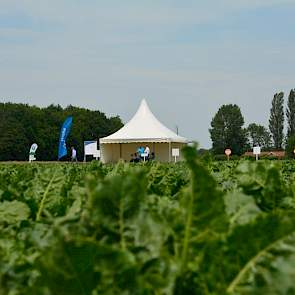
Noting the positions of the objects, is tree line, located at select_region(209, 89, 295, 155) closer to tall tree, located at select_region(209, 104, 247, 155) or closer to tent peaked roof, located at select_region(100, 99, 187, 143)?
tall tree, located at select_region(209, 104, 247, 155)

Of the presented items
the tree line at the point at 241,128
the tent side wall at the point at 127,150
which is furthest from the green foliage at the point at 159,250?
the tree line at the point at 241,128

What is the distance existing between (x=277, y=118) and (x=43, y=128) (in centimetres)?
3117

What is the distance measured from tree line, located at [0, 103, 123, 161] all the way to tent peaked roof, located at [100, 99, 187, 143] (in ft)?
108

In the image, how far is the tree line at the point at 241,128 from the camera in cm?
9181

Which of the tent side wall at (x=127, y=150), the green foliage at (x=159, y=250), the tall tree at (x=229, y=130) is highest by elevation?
the tall tree at (x=229, y=130)

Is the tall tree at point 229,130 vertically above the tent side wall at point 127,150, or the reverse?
the tall tree at point 229,130

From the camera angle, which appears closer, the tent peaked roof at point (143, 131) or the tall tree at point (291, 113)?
the tent peaked roof at point (143, 131)

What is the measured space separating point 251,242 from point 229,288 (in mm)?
67

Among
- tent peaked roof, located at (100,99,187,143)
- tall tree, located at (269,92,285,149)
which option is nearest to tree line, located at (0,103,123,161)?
tall tree, located at (269,92,285,149)

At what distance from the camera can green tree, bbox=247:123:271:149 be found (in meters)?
103

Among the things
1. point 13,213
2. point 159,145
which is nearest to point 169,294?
point 13,213

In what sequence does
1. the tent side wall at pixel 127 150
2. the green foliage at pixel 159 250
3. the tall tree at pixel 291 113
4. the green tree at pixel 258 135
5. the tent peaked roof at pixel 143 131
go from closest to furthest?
A: the green foliage at pixel 159 250
the tent peaked roof at pixel 143 131
the tent side wall at pixel 127 150
the tall tree at pixel 291 113
the green tree at pixel 258 135

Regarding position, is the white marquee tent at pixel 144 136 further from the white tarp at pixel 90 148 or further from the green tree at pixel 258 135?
the green tree at pixel 258 135

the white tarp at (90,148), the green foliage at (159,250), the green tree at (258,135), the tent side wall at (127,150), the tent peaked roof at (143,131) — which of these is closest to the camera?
the green foliage at (159,250)
